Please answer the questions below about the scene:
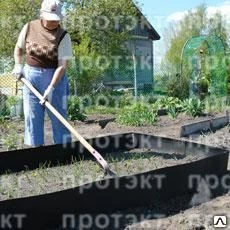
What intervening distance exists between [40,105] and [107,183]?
1.63m

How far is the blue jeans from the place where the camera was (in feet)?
14.8

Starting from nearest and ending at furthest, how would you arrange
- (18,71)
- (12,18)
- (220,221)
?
(220,221), (18,71), (12,18)

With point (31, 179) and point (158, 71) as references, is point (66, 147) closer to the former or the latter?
point (31, 179)

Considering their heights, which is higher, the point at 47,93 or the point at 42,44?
the point at 42,44

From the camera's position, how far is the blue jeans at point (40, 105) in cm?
451

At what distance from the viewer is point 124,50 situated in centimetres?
1535

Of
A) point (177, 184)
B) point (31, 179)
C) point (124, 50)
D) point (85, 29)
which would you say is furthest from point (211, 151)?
point (124, 50)

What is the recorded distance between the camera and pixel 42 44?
4.41 metres

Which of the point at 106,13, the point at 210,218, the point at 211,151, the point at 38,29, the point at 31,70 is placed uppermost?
the point at 106,13

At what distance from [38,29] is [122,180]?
6.08ft

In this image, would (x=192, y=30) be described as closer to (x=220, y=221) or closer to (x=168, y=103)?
(x=168, y=103)

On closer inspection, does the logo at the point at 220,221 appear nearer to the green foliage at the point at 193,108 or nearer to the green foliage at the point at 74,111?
the green foliage at the point at 74,111

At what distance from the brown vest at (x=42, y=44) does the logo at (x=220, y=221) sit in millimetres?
2090

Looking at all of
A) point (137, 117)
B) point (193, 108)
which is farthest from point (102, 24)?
point (137, 117)
